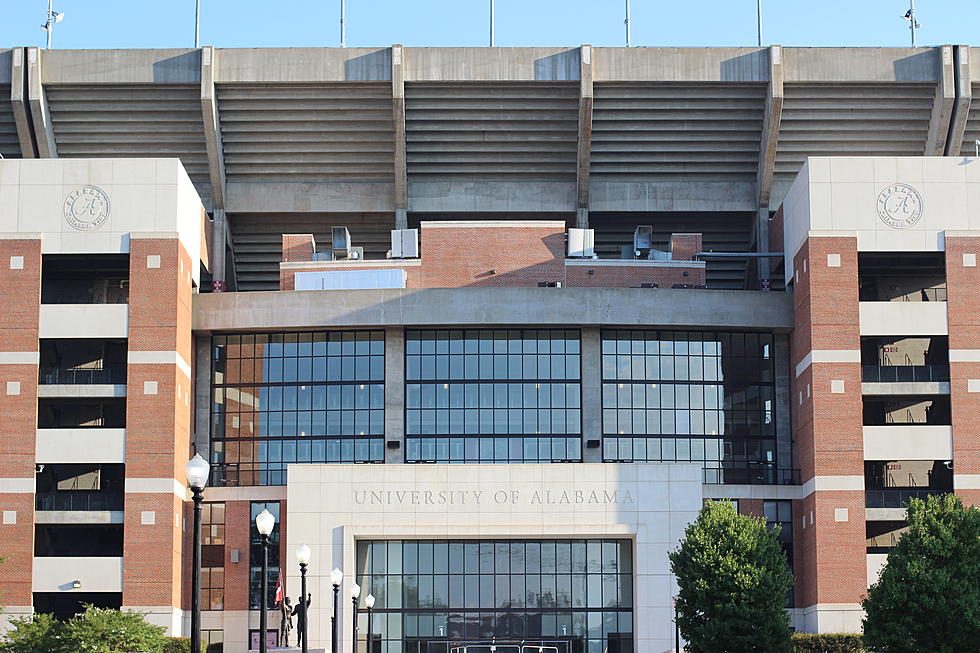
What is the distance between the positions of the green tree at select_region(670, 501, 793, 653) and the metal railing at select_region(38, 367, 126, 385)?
2661 centimetres

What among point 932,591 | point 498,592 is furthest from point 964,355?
point 498,592

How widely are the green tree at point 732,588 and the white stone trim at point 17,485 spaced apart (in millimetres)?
27720

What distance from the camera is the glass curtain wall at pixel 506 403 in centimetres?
7038

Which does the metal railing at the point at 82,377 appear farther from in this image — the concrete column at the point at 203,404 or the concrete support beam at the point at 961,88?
the concrete support beam at the point at 961,88

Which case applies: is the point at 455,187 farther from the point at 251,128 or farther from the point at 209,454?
the point at 209,454

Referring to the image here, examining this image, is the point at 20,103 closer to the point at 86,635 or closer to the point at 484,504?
the point at 86,635

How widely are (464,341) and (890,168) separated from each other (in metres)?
20.7

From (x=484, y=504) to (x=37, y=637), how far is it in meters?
19.3

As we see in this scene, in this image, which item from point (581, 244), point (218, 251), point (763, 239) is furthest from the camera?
point (763, 239)

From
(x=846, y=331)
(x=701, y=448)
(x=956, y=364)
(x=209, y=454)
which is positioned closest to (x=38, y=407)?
(x=209, y=454)

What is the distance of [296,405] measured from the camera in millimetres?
71000

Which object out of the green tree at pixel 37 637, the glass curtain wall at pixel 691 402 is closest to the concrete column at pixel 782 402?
the glass curtain wall at pixel 691 402

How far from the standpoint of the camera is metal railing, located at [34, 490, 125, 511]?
6525 cm

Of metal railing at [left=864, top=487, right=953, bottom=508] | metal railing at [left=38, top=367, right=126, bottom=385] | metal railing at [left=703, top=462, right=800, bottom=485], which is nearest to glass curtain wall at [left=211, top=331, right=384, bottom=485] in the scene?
metal railing at [left=38, top=367, right=126, bottom=385]
